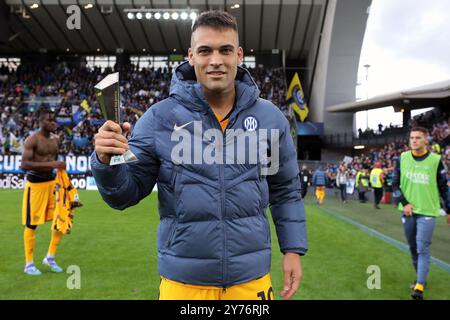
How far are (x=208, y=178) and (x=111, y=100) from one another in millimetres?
690

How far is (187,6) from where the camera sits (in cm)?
3228

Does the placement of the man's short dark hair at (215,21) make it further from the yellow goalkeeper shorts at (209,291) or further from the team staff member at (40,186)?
the team staff member at (40,186)

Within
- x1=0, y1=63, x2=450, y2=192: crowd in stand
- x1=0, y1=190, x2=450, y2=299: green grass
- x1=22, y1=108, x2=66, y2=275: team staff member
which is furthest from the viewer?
x1=0, y1=63, x2=450, y2=192: crowd in stand

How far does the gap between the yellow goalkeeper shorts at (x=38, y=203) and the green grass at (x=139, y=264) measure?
79 cm

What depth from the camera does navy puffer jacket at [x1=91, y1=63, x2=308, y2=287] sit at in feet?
7.18

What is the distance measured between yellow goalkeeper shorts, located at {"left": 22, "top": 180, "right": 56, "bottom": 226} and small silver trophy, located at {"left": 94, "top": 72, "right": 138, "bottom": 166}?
538 cm

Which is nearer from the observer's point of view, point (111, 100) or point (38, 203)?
point (111, 100)

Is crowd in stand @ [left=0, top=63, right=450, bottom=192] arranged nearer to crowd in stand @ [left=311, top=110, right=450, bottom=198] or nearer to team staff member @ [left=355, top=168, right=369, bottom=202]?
crowd in stand @ [left=311, top=110, right=450, bottom=198]

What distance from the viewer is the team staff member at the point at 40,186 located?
6516 mm

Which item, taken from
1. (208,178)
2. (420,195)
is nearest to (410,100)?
(420,195)

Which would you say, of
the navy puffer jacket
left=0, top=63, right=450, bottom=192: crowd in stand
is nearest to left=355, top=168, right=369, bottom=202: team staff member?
left=0, top=63, right=450, bottom=192: crowd in stand

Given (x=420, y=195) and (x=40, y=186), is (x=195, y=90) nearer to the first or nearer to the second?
(x=420, y=195)

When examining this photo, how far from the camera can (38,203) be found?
6.68 metres
